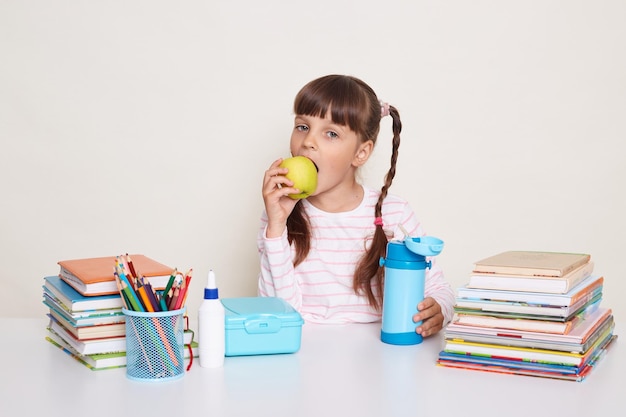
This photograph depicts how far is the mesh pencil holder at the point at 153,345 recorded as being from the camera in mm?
1193

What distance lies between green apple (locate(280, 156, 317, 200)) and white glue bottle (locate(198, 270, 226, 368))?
1.64 feet

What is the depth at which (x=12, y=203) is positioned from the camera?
8.73 ft

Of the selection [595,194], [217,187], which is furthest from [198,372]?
[595,194]

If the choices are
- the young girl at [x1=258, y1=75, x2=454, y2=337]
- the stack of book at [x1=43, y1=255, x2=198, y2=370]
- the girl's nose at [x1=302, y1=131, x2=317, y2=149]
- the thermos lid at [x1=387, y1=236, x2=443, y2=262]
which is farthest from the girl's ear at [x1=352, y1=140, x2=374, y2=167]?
the stack of book at [x1=43, y1=255, x2=198, y2=370]

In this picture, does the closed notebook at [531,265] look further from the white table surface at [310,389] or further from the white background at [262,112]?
the white background at [262,112]

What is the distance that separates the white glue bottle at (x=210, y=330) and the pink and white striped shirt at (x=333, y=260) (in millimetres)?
518

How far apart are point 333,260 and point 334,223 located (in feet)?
0.33

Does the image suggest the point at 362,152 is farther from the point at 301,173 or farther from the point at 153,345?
the point at 153,345

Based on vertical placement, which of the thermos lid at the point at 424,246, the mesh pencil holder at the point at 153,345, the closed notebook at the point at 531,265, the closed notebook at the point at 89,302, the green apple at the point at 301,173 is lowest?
the mesh pencil holder at the point at 153,345

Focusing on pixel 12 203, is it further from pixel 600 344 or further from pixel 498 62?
pixel 600 344

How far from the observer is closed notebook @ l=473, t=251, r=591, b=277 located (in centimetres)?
129

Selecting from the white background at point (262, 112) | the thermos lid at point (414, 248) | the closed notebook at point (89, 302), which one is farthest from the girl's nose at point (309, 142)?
the white background at point (262, 112)

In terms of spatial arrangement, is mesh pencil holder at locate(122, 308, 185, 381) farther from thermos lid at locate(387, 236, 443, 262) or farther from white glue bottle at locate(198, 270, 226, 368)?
thermos lid at locate(387, 236, 443, 262)

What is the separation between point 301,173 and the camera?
5.62 feet
